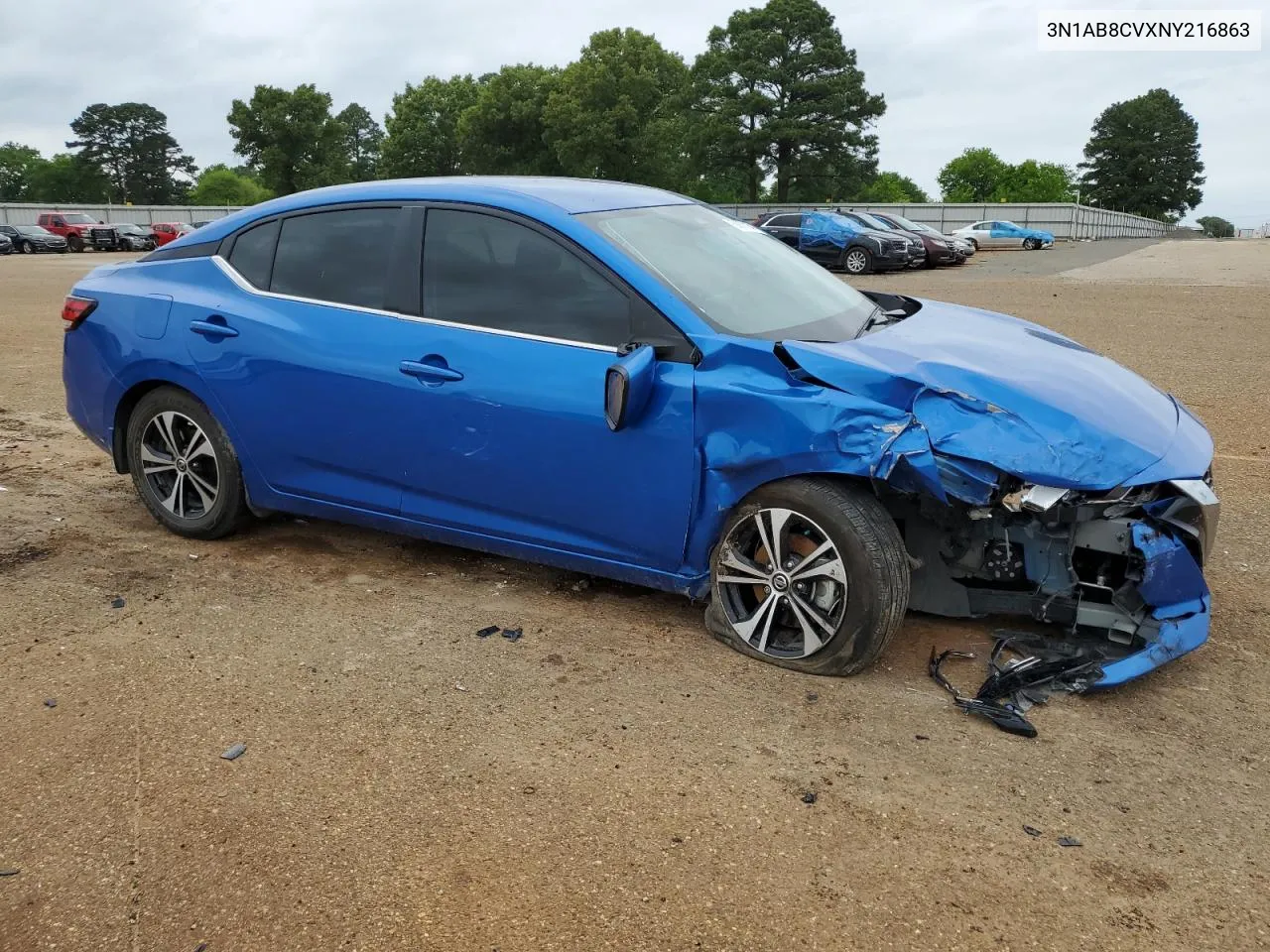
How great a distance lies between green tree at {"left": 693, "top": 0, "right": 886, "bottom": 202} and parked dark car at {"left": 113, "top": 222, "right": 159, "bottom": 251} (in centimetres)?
2910

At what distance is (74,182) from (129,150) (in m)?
5.63

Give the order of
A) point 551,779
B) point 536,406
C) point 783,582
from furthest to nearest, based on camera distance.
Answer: point 536,406 < point 783,582 < point 551,779

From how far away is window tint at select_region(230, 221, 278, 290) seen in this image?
4645 mm

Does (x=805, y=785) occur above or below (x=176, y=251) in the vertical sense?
below

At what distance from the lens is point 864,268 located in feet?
82.0

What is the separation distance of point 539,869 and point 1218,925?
1.60 m

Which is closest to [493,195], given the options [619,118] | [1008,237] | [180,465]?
[180,465]

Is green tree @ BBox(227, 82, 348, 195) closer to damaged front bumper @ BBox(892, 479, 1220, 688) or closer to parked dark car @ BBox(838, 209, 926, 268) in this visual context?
parked dark car @ BBox(838, 209, 926, 268)

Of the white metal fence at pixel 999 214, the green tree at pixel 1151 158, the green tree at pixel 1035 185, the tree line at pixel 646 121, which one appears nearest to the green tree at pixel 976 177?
the green tree at pixel 1035 185

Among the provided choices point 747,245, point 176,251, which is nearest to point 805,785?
point 747,245

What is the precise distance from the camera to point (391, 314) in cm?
423

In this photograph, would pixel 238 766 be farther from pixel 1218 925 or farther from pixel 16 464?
pixel 16 464

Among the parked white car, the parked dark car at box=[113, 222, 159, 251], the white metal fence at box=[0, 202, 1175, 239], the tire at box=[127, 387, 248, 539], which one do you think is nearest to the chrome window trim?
the tire at box=[127, 387, 248, 539]

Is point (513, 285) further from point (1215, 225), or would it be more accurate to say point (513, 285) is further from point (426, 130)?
point (1215, 225)
